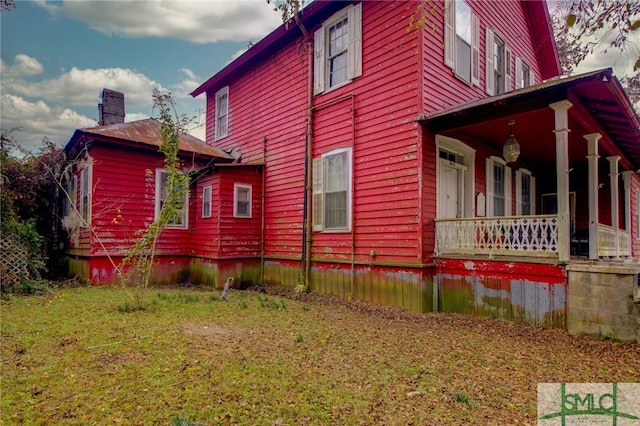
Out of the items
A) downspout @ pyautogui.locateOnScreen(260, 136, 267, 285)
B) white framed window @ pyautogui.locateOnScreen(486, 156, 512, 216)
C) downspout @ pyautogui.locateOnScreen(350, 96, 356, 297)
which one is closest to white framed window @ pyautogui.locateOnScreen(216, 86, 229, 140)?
downspout @ pyautogui.locateOnScreen(260, 136, 267, 285)

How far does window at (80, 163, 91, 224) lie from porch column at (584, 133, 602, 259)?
478 inches

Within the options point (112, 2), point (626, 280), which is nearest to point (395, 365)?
point (626, 280)

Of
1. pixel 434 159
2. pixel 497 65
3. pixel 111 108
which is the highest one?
pixel 497 65

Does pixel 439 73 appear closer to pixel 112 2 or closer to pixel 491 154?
pixel 491 154

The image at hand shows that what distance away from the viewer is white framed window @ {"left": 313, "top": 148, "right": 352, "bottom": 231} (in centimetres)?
894

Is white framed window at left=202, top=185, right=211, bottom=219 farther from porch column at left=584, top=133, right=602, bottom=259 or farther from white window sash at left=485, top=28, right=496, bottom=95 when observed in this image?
porch column at left=584, top=133, right=602, bottom=259

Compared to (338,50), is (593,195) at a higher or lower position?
lower

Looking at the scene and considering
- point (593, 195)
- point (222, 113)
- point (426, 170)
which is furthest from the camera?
point (222, 113)

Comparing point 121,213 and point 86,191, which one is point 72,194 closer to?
point 86,191

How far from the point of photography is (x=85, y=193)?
1113cm

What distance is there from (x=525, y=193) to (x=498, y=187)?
7.08ft

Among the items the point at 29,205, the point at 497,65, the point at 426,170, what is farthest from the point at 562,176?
the point at 29,205

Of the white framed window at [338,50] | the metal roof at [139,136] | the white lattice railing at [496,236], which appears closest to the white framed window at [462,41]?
the white framed window at [338,50]

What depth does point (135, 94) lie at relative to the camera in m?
15.2
